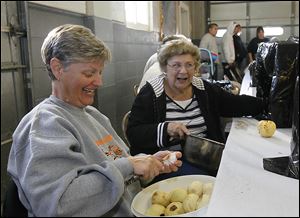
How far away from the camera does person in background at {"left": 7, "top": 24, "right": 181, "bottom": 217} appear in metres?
0.69

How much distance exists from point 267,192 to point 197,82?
1025 mm

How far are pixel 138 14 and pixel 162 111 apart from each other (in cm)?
248

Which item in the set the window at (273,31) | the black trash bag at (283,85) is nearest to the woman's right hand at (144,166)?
the black trash bag at (283,85)

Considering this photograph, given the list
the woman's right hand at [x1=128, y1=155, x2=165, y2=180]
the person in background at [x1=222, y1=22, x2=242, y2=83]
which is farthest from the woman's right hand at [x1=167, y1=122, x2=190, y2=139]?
the person in background at [x1=222, y1=22, x2=242, y2=83]

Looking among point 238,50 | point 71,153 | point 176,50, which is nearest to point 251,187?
point 71,153

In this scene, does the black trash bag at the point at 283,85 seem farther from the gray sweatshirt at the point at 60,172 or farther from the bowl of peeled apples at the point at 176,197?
the gray sweatshirt at the point at 60,172

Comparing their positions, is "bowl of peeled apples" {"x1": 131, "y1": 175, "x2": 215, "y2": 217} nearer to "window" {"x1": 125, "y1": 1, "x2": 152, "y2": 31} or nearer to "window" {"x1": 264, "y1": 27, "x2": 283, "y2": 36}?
"window" {"x1": 125, "y1": 1, "x2": 152, "y2": 31}

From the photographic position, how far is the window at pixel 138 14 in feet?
11.1

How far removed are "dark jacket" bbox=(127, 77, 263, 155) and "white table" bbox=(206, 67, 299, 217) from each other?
464mm

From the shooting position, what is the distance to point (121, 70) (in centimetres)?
309

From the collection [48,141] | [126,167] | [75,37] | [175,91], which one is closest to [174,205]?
[126,167]

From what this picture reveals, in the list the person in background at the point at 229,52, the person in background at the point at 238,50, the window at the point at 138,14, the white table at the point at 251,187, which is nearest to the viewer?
the white table at the point at 251,187

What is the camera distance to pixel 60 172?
0.71 m

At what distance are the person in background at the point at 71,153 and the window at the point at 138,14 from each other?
8.22 ft
